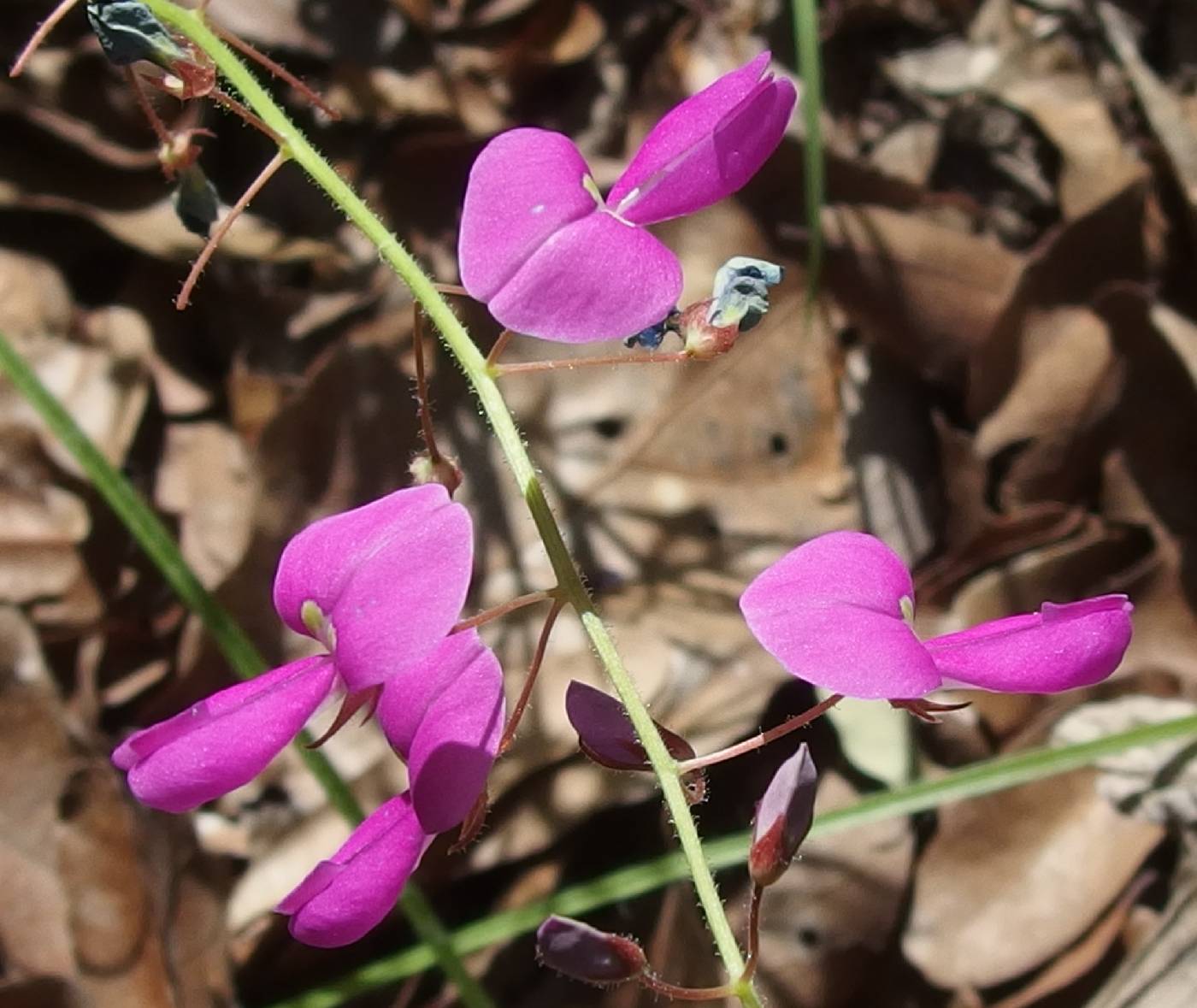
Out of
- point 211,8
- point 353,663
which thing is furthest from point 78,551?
point 353,663

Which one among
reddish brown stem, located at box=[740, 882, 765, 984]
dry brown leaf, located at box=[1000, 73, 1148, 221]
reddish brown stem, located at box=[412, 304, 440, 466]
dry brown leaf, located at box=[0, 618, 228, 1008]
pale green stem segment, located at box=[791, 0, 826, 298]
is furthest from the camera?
dry brown leaf, located at box=[1000, 73, 1148, 221]

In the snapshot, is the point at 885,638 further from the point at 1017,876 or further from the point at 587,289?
the point at 1017,876

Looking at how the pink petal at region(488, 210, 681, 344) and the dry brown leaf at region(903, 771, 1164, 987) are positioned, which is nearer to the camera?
the pink petal at region(488, 210, 681, 344)

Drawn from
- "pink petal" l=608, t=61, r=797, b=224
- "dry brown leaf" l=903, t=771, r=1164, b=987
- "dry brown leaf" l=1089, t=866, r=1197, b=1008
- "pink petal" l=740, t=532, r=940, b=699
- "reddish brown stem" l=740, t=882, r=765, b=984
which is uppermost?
"pink petal" l=608, t=61, r=797, b=224

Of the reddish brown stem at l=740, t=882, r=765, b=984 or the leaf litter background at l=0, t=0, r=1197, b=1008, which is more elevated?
the reddish brown stem at l=740, t=882, r=765, b=984

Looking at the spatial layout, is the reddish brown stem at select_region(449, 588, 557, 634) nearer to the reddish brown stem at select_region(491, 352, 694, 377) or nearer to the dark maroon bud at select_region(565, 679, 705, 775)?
the dark maroon bud at select_region(565, 679, 705, 775)

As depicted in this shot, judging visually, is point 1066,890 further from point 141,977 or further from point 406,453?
point 141,977

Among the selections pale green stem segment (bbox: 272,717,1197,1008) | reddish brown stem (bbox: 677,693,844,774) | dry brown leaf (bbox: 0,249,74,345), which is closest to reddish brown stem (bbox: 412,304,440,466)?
reddish brown stem (bbox: 677,693,844,774)
